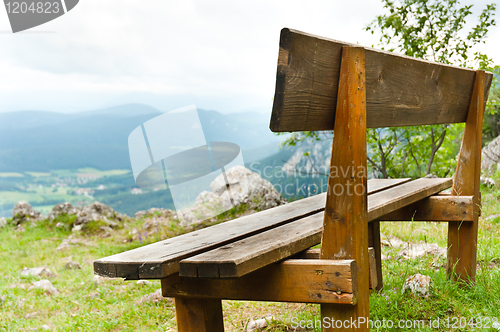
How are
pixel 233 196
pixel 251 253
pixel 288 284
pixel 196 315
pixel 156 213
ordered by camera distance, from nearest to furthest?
pixel 251 253
pixel 288 284
pixel 196 315
pixel 233 196
pixel 156 213

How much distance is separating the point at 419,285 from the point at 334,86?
74.8 inches

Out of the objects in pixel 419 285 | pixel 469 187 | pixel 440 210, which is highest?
pixel 469 187

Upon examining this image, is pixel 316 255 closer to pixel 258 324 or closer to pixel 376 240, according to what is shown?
pixel 258 324

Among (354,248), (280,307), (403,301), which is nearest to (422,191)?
(403,301)

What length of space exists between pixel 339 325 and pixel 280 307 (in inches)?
65.4

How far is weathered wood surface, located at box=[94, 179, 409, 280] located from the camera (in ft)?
4.39

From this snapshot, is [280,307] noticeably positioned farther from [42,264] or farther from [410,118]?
[42,264]

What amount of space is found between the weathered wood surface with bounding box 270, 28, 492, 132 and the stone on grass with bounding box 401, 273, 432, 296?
3.79 ft

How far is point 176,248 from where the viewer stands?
155cm

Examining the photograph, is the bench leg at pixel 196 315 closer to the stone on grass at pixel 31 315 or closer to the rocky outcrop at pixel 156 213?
the stone on grass at pixel 31 315

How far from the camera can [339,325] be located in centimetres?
150

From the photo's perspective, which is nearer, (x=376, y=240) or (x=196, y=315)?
(x=196, y=315)

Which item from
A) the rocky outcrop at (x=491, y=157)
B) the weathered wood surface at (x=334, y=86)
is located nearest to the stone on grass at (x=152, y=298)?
the weathered wood surface at (x=334, y=86)

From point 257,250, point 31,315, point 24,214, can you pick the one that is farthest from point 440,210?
point 24,214
